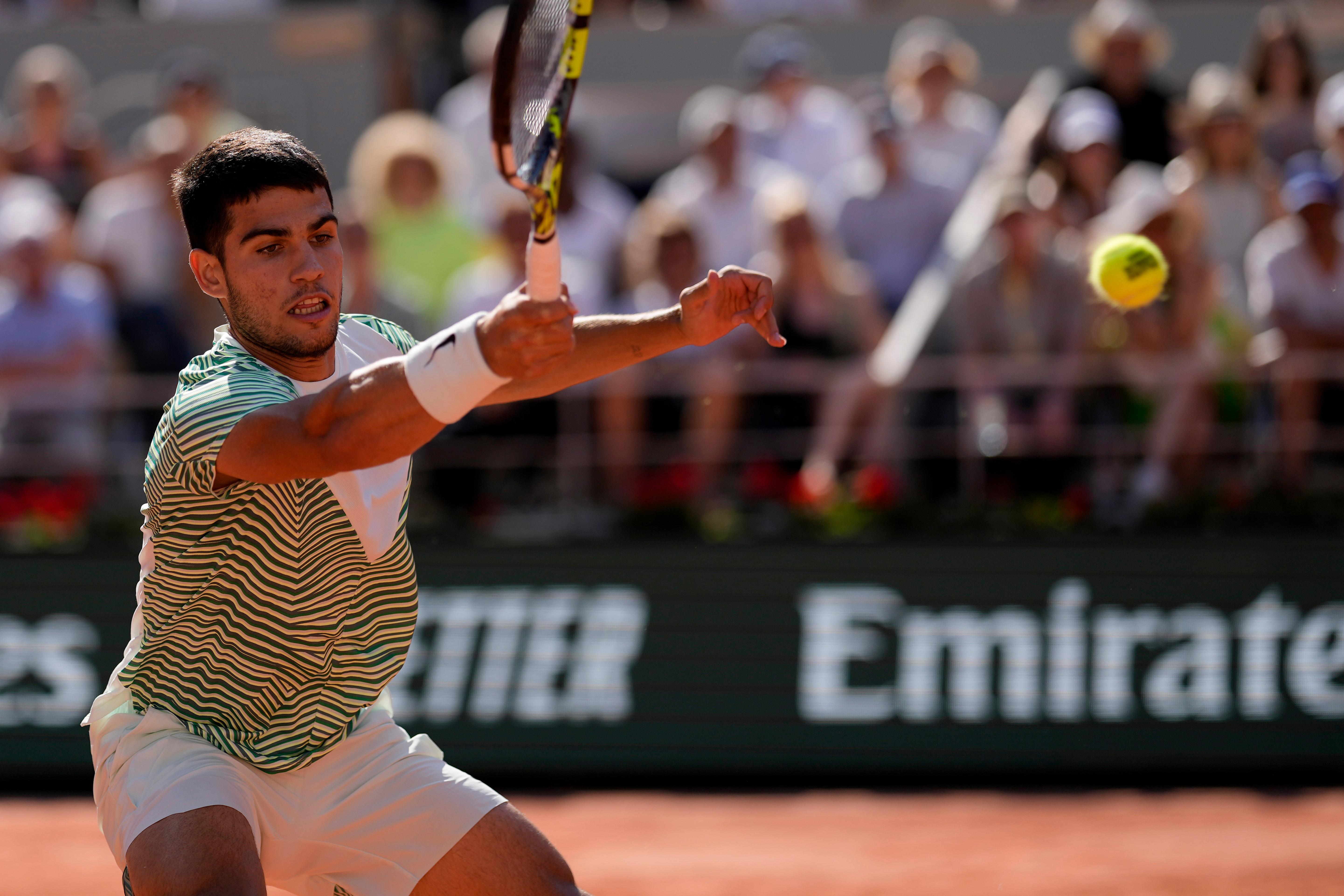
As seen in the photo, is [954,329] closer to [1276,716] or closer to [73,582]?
[1276,716]

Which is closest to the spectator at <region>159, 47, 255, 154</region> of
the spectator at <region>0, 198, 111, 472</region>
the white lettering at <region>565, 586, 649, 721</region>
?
the spectator at <region>0, 198, 111, 472</region>

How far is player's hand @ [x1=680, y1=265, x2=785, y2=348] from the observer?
3328mm

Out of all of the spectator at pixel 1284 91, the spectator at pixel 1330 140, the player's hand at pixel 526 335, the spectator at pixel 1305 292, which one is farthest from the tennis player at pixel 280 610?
the spectator at pixel 1284 91

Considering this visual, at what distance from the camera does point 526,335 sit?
8.70ft

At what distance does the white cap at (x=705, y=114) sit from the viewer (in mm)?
9023

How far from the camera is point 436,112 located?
12.1 meters

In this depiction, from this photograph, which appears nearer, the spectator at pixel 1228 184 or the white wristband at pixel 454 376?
the white wristband at pixel 454 376

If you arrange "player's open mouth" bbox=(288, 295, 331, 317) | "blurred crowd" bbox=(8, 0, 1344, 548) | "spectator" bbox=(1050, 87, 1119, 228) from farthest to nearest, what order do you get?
"spectator" bbox=(1050, 87, 1119, 228)
"blurred crowd" bbox=(8, 0, 1344, 548)
"player's open mouth" bbox=(288, 295, 331, 317)

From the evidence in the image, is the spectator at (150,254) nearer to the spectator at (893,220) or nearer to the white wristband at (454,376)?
the spectator at (893,220)

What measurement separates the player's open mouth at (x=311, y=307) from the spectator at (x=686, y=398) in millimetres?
4585

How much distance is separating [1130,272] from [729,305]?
1.84 metres

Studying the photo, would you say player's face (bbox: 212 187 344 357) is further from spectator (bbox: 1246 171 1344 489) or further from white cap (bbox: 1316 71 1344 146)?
white cap (bbox: 1316 71 1344 146)

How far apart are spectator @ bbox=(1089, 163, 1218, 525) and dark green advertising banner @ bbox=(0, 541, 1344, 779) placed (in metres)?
0.39

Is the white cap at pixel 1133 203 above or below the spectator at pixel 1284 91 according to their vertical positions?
below
